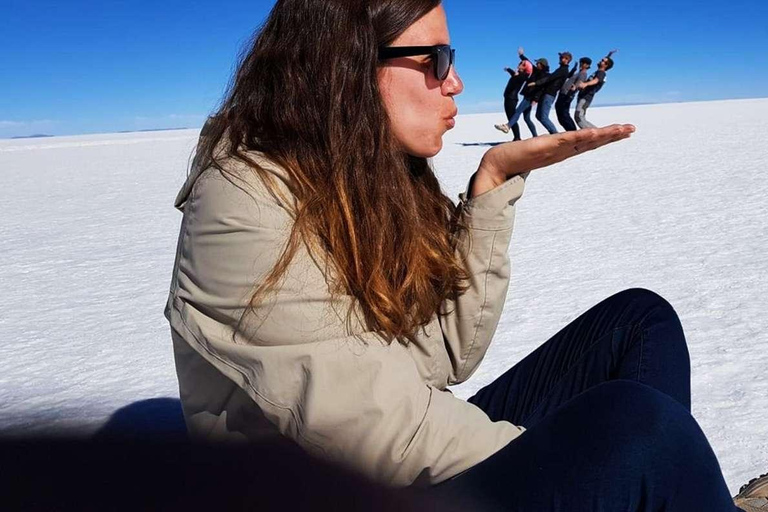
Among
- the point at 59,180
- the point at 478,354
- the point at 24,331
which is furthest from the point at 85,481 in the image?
the point at 59,180

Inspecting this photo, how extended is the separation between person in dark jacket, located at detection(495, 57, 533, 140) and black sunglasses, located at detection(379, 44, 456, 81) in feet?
35.0

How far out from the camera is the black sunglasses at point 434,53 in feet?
4.23

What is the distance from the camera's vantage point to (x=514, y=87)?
40.4 ft

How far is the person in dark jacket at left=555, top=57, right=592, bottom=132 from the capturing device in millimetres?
11992

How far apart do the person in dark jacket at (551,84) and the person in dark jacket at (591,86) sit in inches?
24.8

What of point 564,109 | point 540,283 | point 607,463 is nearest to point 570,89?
point 564,109

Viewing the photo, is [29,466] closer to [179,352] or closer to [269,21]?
[179,352]

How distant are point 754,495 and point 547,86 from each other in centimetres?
1074

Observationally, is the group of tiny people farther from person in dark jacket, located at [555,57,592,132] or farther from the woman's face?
the woman's face

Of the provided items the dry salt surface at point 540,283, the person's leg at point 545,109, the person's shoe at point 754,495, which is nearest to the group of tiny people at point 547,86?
the person's leg at point 545,109

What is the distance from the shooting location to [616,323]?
59.6 inches

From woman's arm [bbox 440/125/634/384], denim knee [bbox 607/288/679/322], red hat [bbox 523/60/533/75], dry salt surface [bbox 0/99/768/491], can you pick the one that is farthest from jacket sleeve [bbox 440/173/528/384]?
red hat [bbox 523/60/533/75]

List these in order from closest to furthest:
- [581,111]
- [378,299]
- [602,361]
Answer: [378,299]
[602,361]
[581,111]

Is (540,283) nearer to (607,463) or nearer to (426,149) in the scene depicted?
(426,149)
